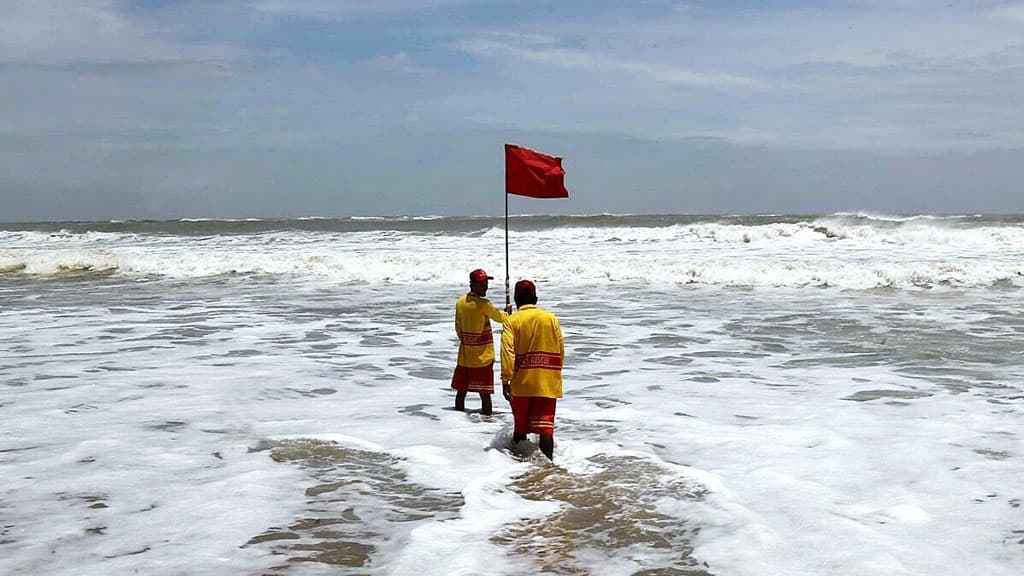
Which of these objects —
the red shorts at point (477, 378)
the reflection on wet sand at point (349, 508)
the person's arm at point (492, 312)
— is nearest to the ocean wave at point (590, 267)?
the red shorts at point (477, 378)

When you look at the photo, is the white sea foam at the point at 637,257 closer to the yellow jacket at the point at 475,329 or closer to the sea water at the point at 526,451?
the sea water at the point at 526,451

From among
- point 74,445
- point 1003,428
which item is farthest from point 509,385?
point 1003,428

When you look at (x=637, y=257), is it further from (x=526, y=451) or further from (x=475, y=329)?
(x=526, y=451)

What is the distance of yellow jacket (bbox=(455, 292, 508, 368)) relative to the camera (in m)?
7.60

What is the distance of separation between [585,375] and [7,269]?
81.9 ft

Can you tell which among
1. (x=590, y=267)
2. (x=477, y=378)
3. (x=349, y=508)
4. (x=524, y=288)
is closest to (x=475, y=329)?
(x=477, y=378)

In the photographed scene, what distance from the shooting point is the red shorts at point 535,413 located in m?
6.40

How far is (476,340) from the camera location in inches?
304

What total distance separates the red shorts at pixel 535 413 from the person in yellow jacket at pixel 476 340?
113cm

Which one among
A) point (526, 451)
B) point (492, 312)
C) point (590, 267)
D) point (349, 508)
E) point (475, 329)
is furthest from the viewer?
point (590, 267)

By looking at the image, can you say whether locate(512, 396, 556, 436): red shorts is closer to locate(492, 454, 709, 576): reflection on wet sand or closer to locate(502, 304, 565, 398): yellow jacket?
locate(502, 304, 565, 398): yellow jacket

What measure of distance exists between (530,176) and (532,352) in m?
1.86

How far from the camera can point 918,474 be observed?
20.2ft

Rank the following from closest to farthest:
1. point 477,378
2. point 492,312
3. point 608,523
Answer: point 608,523 < point 492,312 < point 477,378
